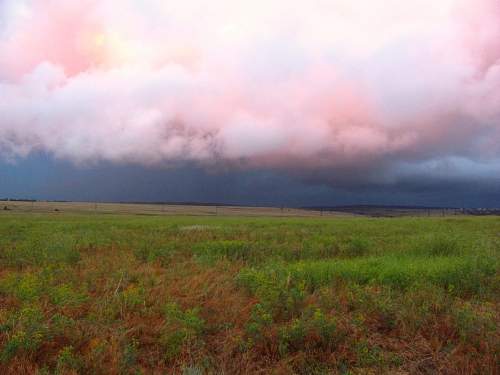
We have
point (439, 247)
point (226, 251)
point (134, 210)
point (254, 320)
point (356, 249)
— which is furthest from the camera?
point (134, 210)

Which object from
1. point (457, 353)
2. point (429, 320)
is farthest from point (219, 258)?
point (457, 353)

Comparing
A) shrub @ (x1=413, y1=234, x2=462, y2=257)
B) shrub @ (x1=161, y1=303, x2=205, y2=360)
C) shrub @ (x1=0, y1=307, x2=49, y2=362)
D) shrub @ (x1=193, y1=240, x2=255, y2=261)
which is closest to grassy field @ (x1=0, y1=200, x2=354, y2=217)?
shrub @ (x1=193, y1=240, x2=255, y2=261)

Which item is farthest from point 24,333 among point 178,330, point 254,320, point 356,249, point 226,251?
point 356,249

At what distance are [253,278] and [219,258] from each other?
3.48 metres

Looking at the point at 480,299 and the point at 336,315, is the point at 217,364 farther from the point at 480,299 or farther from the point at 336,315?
the point at 480,299

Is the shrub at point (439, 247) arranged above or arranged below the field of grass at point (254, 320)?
above

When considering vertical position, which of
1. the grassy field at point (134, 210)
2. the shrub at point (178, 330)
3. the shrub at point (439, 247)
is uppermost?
the shrub at point (439, 247)

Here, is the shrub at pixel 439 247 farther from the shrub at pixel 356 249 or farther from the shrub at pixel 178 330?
the shrub at pixel 178 330

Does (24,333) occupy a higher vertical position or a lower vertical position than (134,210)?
higher

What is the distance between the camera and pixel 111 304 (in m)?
6.22

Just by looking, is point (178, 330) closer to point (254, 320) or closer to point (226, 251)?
point (254, 320)

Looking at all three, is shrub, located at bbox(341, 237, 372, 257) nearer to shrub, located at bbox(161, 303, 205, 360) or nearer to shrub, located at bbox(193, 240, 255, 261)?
shrub, located at bbox(193, 240, 255, 261)

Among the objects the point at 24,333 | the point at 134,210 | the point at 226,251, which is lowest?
the point at 134,210

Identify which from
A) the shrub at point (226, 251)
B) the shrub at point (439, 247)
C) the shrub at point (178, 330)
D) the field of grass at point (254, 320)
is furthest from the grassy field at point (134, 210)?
the shrub at point (178, 330)
